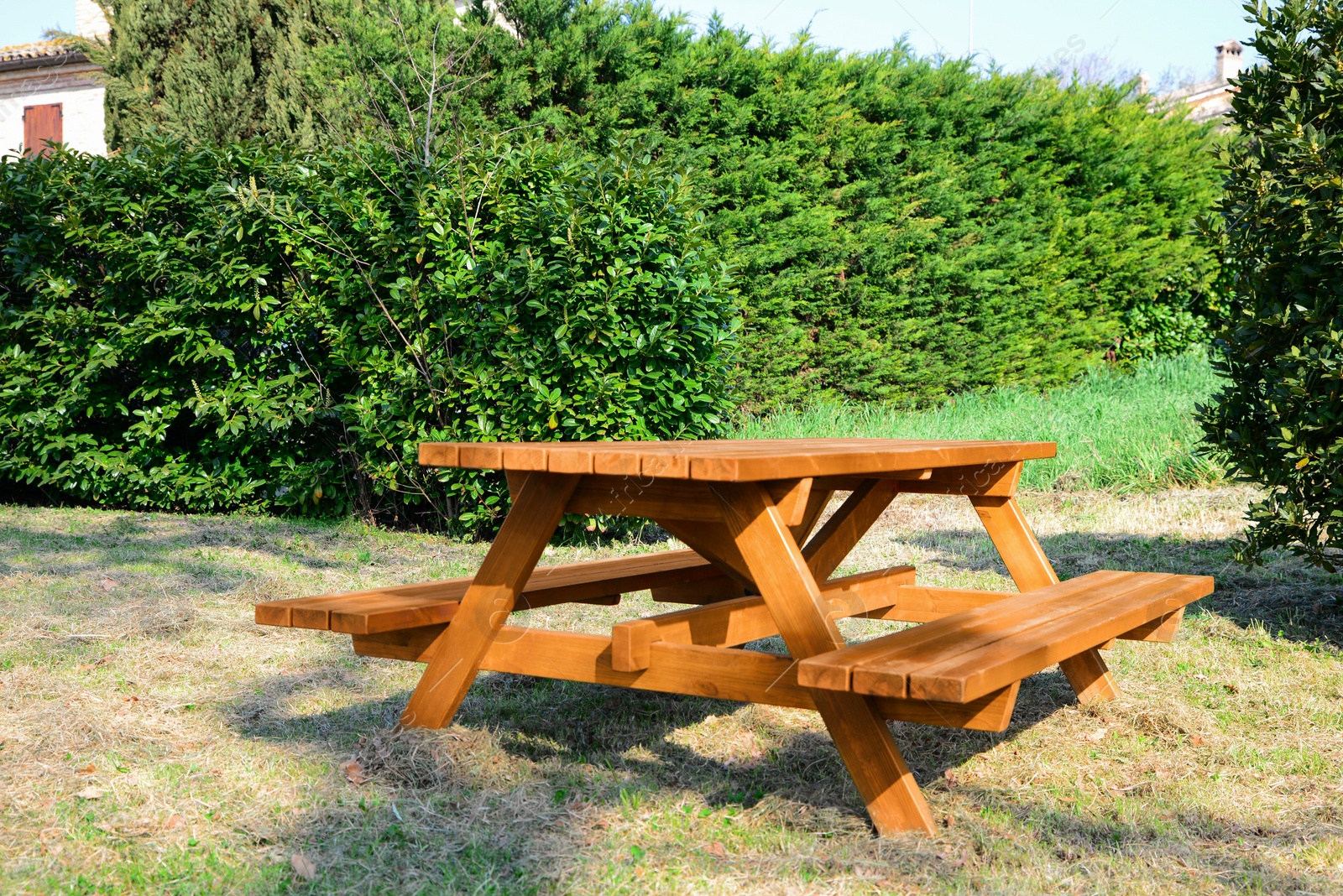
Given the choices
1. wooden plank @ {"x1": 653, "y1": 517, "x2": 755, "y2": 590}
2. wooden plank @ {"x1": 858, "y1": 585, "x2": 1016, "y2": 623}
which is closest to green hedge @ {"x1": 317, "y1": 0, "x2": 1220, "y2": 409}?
wooden plank @ {"x1": 858, "y1": 585, "x2": 1016, "y2": 623}

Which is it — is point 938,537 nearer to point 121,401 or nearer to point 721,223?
point 721,223

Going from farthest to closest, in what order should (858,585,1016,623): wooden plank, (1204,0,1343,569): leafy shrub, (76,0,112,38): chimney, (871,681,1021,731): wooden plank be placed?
(76,0,112,38): chimney → (1204,0,1343,569): leafy shrub → (858,585,1016,623): wooden plank → (871,681,1021,731): wooden plank

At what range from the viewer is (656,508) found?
250 centimetres

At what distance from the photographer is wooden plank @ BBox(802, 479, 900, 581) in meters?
3.18

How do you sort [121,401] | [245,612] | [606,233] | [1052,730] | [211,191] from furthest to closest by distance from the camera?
[121,401], [211,191], [606,233], [245,612], [1052,730]

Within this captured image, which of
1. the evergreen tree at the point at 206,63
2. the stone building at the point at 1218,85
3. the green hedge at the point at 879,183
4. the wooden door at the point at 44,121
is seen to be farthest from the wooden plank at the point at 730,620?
the stone building at the point at 1218,85

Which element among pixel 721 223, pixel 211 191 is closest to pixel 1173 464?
pixel 721 223

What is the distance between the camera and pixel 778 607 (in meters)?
2.34

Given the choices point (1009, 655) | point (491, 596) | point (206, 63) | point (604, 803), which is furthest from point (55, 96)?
point (1009, 655)

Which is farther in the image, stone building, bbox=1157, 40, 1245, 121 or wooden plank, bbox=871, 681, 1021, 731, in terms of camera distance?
stone building, bbox=1157, 40, 1245, 121

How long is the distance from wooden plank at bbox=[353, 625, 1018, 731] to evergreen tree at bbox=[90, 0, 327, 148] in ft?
39.1

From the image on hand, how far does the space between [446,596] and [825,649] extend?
1107mm

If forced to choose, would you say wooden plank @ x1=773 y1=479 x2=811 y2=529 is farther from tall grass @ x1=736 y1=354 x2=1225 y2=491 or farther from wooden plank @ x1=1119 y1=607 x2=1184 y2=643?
tall grass @ x1=736 y1=354 x2=1225 y2=491

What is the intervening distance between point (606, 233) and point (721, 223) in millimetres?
2877
